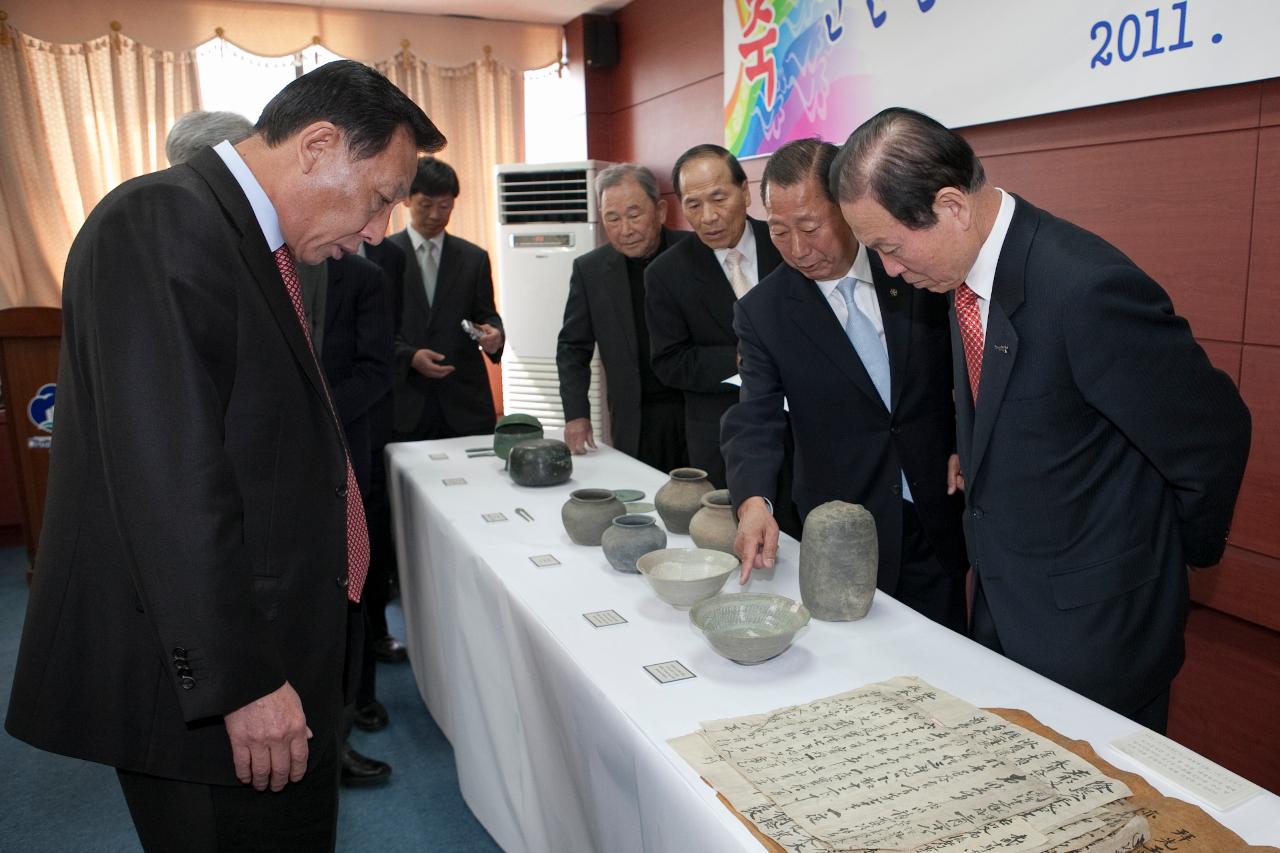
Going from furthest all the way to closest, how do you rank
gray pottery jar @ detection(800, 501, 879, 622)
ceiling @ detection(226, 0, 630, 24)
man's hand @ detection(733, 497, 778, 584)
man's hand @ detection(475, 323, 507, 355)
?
ceiling @ detection(226, 0, 630, 24) → man's hand @ detection(475, 323, 507, 355) → man's hand @ detection(733, 497, 778, 584) → gray pottery jar @ detection(800, 501, 879, 622)

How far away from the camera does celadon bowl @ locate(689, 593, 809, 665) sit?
1338mm

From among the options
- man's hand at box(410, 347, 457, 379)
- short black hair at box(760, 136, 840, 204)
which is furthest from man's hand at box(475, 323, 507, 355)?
short black hair at box(760, 136, 840, 204)

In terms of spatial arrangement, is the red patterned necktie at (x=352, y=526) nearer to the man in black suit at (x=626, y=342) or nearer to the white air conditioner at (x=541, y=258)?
the man in black suit at (x=626, y=342)

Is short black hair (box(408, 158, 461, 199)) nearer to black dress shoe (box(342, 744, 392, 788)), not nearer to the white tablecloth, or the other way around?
A: the white tablecloth

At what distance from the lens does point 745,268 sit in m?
2.87

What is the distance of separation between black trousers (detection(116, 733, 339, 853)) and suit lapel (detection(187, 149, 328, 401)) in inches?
22.7

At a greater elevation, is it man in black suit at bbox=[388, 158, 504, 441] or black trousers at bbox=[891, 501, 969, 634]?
man in black suit at bbox=[388, 158, 504, 441]

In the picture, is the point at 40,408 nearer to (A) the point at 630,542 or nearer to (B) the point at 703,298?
(B) the point at 703,298

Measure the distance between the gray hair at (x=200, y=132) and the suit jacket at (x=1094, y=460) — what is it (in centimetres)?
152

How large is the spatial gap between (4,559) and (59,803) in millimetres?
2739

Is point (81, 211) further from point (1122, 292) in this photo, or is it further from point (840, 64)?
point (1122, 292)

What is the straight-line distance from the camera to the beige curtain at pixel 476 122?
5.74m

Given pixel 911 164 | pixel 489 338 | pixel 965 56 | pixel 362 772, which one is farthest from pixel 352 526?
pixel 965 56

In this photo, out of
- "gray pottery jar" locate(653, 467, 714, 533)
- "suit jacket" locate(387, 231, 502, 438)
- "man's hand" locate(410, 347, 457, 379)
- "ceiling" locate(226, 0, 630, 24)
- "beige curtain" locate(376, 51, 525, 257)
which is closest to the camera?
"gray pottery jar" locate(653, 467, 714, 533)
